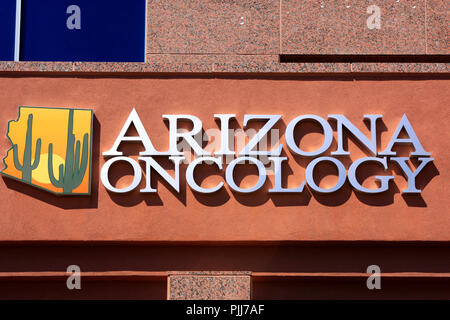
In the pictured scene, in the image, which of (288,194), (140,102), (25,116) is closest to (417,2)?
(288,194)

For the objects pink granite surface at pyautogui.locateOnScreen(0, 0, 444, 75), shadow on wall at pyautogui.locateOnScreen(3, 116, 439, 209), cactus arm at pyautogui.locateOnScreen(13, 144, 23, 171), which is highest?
pink granite surface at pyautogui.locateOnScreen(0, 0, 444, 75)

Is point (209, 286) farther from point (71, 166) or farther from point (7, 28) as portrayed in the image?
point (7, 28)

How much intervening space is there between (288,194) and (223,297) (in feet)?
5.28

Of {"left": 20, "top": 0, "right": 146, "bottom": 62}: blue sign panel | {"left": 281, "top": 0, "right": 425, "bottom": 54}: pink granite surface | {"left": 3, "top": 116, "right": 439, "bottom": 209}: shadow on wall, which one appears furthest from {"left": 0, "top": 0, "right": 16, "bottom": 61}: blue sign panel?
{"left": 281, "top": 0, "right": 425, "bottom": 54}: pink granite surface

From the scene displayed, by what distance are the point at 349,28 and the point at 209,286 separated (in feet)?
14.3

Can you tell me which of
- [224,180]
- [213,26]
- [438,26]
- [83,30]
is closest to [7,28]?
[83,30]

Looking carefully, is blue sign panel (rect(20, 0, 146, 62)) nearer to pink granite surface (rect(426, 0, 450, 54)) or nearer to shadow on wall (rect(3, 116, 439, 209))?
shadow on wall (rect(3, 116, 439, 209))

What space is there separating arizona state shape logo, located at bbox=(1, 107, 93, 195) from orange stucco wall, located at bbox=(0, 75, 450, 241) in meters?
0.12

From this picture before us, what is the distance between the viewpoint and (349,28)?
34.0ft

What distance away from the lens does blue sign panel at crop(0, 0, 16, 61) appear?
10391mm

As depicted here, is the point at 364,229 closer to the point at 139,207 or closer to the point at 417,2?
the point at 139,207

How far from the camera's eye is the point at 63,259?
921 cm

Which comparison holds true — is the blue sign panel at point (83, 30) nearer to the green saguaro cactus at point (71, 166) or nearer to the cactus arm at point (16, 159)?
the green saguaro cactus at point (71, 166)

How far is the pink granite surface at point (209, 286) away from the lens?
355 inches
